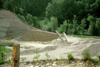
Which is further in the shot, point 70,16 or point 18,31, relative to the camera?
point 70,16

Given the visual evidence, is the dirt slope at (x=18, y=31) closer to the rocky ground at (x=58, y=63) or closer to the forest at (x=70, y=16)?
the forest at (x=70, y=16)

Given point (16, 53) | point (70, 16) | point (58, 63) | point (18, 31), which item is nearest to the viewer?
point (16, 53)

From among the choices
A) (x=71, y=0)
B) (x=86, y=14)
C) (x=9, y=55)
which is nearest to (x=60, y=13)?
(x=71, y=0)

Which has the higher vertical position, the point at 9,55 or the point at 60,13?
the point at 60,13

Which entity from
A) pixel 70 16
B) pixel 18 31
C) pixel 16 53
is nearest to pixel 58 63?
pixel 16 53

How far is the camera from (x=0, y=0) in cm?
1334

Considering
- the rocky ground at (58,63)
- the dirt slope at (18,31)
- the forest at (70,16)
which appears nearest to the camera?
the rocky ground at (58,63)

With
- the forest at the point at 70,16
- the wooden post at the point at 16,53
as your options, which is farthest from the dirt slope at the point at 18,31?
the wooden post at the point at 16,53

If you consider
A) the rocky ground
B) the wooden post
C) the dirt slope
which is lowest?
the rocky ground

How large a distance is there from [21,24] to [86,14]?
25.0ft

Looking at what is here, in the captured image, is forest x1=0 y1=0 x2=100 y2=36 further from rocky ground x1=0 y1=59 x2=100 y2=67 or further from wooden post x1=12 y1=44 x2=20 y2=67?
wooden post x1=12 y1=44 x2=20 y2=67

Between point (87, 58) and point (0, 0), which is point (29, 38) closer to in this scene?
point (0, 0)

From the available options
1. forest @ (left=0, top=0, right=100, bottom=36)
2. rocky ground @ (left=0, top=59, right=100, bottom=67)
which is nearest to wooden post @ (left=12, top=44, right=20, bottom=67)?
rocky ground @ (left=0, top=59, right=100, bottom=67)

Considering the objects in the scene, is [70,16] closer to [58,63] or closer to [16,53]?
[58,63]
